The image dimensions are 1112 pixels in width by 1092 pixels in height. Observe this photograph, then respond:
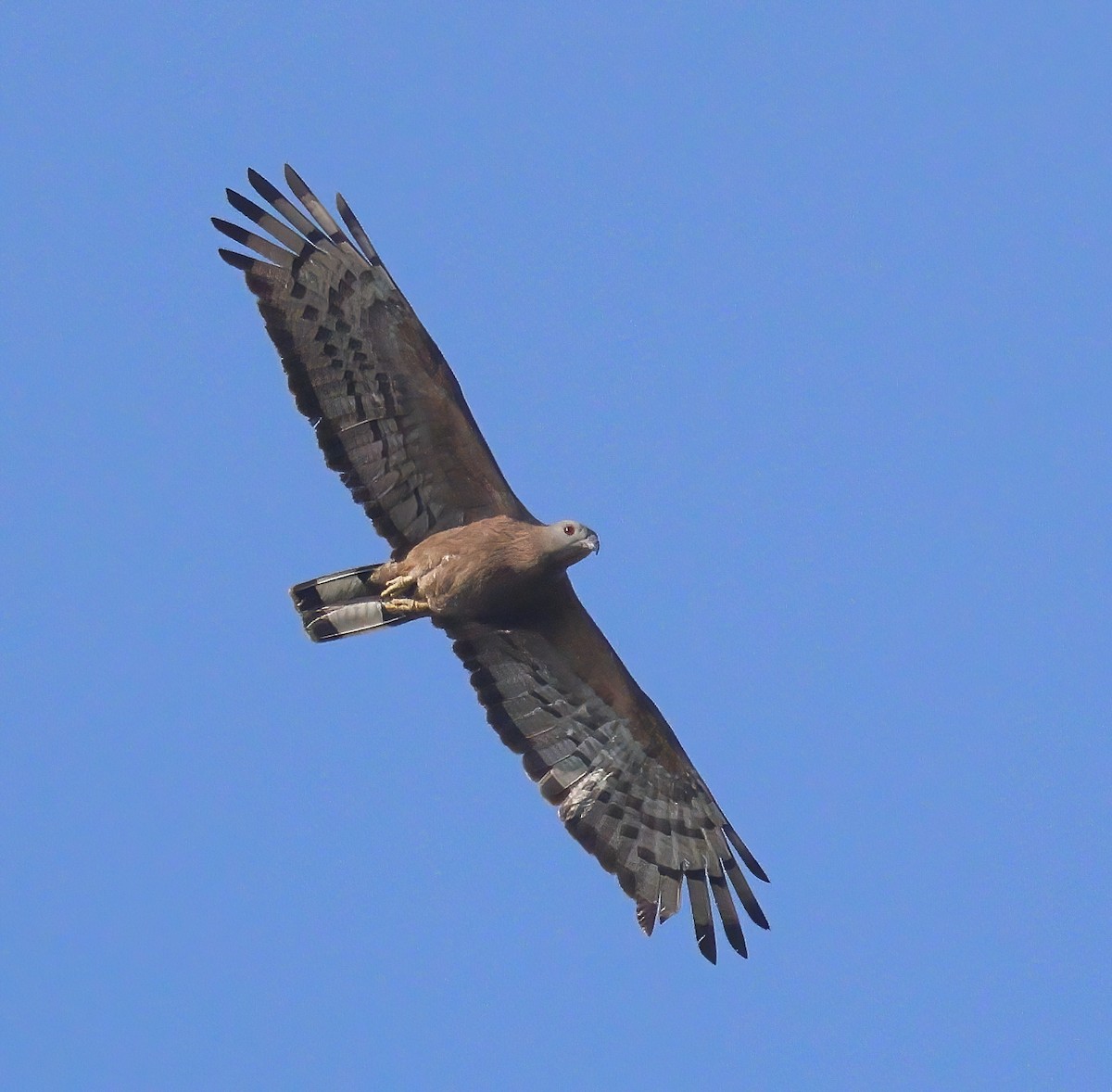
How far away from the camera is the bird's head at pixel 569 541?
16.3 metres

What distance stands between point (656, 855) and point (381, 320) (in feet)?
16.0

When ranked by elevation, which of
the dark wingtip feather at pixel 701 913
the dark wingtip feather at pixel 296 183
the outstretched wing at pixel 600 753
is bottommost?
the dark wingtip feather at pixel 701 913

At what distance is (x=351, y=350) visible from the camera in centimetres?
1636

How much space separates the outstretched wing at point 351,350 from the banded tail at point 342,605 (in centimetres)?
58

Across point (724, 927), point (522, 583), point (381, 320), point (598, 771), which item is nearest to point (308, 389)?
point (381, 320)

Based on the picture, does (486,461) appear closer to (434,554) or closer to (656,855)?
(434,554)

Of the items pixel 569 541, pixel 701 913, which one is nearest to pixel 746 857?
pixel 701 913

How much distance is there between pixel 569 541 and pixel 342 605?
6.29 feet

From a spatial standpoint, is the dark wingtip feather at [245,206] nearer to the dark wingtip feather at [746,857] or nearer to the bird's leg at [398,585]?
the bird's leg at [398,585]

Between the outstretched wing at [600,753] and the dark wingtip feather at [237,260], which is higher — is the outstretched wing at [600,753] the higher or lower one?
the lower one

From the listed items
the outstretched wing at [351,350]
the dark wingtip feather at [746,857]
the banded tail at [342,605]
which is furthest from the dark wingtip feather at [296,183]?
the dark wingtip feather at [746,857]

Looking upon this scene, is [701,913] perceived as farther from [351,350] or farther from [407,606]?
[351,350]

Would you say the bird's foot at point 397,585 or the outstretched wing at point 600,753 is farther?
the outstretched wing at point 600,753

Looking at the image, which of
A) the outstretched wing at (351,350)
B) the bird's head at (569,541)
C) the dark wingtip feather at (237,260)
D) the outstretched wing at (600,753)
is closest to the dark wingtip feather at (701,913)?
the outstretched wing at (600,753)
